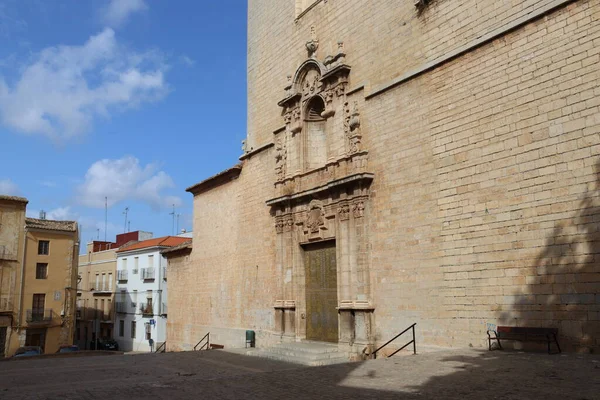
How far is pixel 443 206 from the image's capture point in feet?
36.2

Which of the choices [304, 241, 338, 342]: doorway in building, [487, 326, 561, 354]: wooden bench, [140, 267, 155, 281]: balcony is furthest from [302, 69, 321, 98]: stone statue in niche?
[140, 267, 155, 281]: balcony

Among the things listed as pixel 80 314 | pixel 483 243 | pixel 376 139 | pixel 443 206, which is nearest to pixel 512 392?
pixel 483 243

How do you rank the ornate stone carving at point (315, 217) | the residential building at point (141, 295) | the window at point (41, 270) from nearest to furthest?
the ornate stone carving at point (315, 217) → the window at point (41, 270) → the residential building at point (141, 295)

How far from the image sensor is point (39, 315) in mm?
30062

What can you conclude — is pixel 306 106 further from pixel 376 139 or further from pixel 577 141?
pixel 577 141

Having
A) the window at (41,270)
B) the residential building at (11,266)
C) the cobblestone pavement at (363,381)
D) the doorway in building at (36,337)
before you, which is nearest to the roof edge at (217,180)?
the cobblestone pavement at (363,381)

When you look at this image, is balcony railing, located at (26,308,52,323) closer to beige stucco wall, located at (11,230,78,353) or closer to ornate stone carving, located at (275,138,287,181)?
beige stucco wall, located at (11,230,78,353)

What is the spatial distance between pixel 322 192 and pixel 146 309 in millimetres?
27754

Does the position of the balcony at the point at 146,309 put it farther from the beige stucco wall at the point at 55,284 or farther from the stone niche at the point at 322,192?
the stone niche at the point at 322,192

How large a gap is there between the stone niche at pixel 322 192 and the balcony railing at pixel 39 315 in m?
20.0

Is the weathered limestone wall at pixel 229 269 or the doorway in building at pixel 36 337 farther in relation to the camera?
the doorway in building at pixel 36 337

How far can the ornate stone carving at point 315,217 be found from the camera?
574 inches

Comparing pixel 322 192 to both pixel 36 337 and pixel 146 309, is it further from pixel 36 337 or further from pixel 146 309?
pixel 146 309

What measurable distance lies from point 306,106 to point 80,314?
1532 inches
